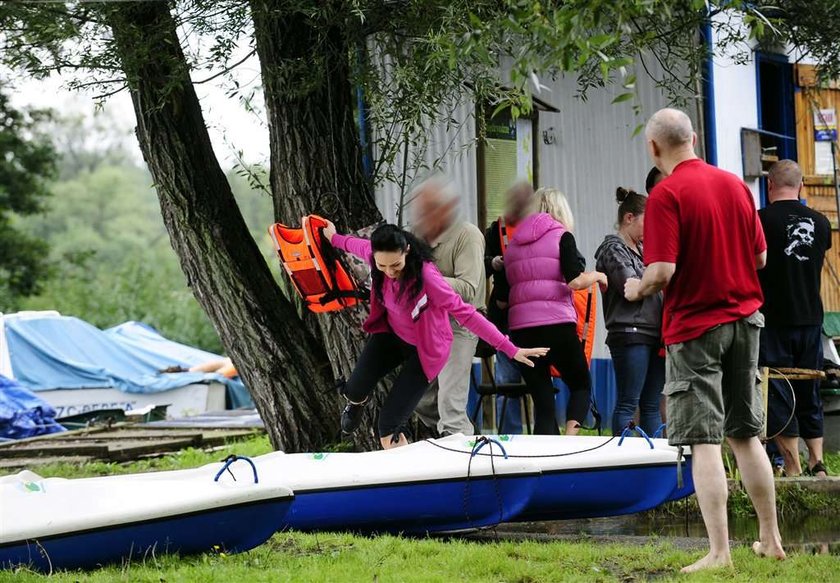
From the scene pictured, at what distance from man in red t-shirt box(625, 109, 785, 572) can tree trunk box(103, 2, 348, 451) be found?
4.51m

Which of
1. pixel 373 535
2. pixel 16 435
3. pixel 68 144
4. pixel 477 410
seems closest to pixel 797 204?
pixel 477 410

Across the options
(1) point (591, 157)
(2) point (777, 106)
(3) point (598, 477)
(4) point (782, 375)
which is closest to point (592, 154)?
(1) point (591, 157)

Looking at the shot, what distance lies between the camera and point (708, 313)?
5395 millimetres

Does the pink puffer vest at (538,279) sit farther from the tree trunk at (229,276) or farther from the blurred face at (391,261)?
the tree trunk at (229,276)

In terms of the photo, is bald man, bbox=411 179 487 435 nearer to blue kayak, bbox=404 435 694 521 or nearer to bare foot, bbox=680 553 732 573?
blue kayak, bbox=404 435 694 521

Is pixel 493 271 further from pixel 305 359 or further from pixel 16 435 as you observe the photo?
pixel 16 435

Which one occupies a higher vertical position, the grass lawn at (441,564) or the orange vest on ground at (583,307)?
the orange vest on ground at (583,307)

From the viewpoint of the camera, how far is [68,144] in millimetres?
67625

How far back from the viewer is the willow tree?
8.17 m

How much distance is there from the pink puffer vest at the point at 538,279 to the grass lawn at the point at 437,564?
6.04 ft

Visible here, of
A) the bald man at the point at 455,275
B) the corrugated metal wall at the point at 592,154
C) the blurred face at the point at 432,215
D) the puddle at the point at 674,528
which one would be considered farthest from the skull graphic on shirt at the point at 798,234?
the corrugated metal wall at the point at 592,154

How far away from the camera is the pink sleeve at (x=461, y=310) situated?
7.32 meters

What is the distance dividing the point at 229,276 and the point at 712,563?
16.5 feet

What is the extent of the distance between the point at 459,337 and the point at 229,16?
2628 millimetres
